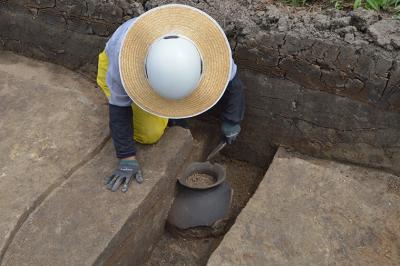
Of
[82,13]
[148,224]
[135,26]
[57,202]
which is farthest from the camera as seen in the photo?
[82,13]

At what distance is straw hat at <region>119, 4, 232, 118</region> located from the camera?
7.13 ft

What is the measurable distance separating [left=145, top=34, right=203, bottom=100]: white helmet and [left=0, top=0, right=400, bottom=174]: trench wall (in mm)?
769

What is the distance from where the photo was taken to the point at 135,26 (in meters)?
2.17

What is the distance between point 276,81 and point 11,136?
1.63 meters

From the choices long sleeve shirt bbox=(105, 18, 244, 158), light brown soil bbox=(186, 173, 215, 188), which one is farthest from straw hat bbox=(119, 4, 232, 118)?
light brown soil bbox=(186, 173, 215, 188)

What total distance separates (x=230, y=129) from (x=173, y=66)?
3.11 feet

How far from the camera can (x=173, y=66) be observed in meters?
2.07

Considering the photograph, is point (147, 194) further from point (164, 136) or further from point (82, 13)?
point (82, 13)

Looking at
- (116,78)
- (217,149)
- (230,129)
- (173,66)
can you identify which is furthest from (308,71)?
(116,78)

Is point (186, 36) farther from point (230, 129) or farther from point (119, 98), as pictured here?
point (230, 129)

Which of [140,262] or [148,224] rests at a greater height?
[148,224]

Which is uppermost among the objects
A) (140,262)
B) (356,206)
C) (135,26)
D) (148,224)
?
(135,26)

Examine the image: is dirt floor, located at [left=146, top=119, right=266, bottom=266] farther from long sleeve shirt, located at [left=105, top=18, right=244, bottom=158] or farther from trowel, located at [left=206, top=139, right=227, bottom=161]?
long sleeve shirt, located at [left=105, top=18, right=244, bottom=158]

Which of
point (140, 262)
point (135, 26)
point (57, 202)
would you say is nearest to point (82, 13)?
point (135, 26)
